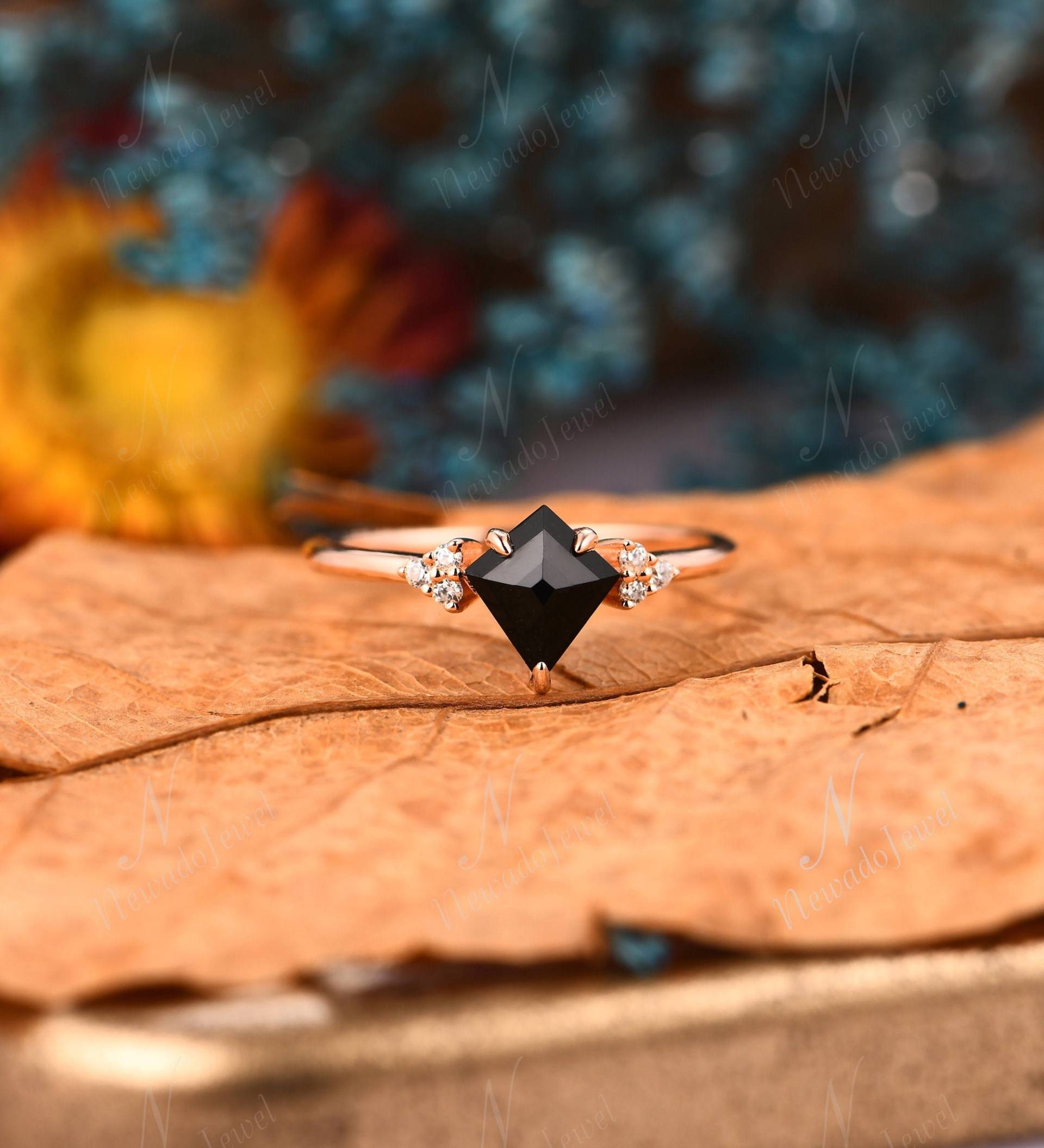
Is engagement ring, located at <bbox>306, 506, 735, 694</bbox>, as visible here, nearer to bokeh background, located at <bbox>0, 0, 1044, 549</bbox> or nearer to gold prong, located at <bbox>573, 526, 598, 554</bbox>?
gold prong, located at <bbox>573, 526, 598, 554</bbox>

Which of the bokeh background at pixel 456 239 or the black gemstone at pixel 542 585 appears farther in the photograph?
the bokeh background at pixel 456 239

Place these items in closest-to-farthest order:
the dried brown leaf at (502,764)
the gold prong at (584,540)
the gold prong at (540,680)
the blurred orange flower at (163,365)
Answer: the dried brown leaf at (502,764)
the gold prong at (540,680)
the gold prong at (584,540)
the blurred orange flower at (163,365)

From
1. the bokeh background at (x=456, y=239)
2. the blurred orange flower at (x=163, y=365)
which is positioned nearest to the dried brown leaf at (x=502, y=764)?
the blurred orange flower at (x=163, y=365)

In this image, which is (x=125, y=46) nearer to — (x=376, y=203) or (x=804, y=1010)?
(x=376, y=203)

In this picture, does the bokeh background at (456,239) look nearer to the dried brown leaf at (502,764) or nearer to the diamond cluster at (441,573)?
the diamond cluster at (441,573)

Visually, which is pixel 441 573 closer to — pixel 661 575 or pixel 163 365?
pixel 661 575

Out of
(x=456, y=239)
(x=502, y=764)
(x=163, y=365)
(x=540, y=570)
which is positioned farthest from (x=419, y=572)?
(x=456, y=239)

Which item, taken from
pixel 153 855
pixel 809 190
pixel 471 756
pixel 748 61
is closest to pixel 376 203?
pixel 748 61
